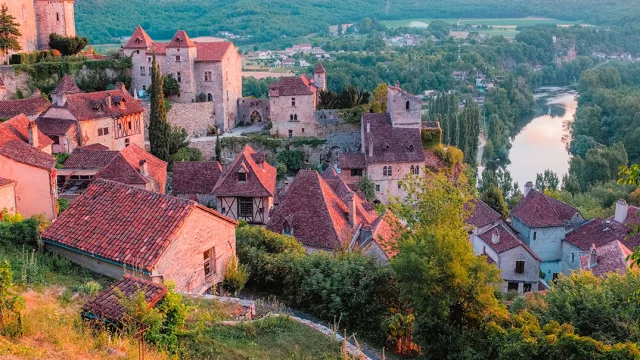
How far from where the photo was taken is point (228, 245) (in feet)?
58.0

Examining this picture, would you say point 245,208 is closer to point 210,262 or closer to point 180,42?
point 210,262

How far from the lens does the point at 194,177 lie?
33.7 meters

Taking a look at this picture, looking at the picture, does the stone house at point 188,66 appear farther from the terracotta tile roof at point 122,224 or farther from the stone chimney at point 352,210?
the terracotta tile roof at point 122,224

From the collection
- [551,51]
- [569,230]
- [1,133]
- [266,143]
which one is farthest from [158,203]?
[551,51]

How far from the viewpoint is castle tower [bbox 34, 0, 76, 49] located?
152ft

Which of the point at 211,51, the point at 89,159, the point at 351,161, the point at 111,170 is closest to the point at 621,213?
the point at 351,161

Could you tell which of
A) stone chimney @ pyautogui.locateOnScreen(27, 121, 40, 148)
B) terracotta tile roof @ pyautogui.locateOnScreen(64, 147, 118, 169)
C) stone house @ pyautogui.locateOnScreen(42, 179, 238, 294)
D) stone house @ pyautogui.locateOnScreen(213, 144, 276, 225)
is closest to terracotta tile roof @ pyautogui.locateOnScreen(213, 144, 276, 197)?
stone house @ pyautogui.locateOnScreen(213, 144, 276, 225)

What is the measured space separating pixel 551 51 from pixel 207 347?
153 metres

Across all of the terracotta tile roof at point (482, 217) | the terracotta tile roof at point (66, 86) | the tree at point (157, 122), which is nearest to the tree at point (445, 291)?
the terracotta tile roof at point (482, 217)

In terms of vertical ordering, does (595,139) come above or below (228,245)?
below

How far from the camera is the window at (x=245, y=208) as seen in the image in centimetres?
3119

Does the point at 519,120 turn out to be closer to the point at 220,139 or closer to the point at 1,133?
the point at 220,139

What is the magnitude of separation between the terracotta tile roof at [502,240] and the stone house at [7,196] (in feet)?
74.5

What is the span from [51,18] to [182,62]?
9736 millimetres
